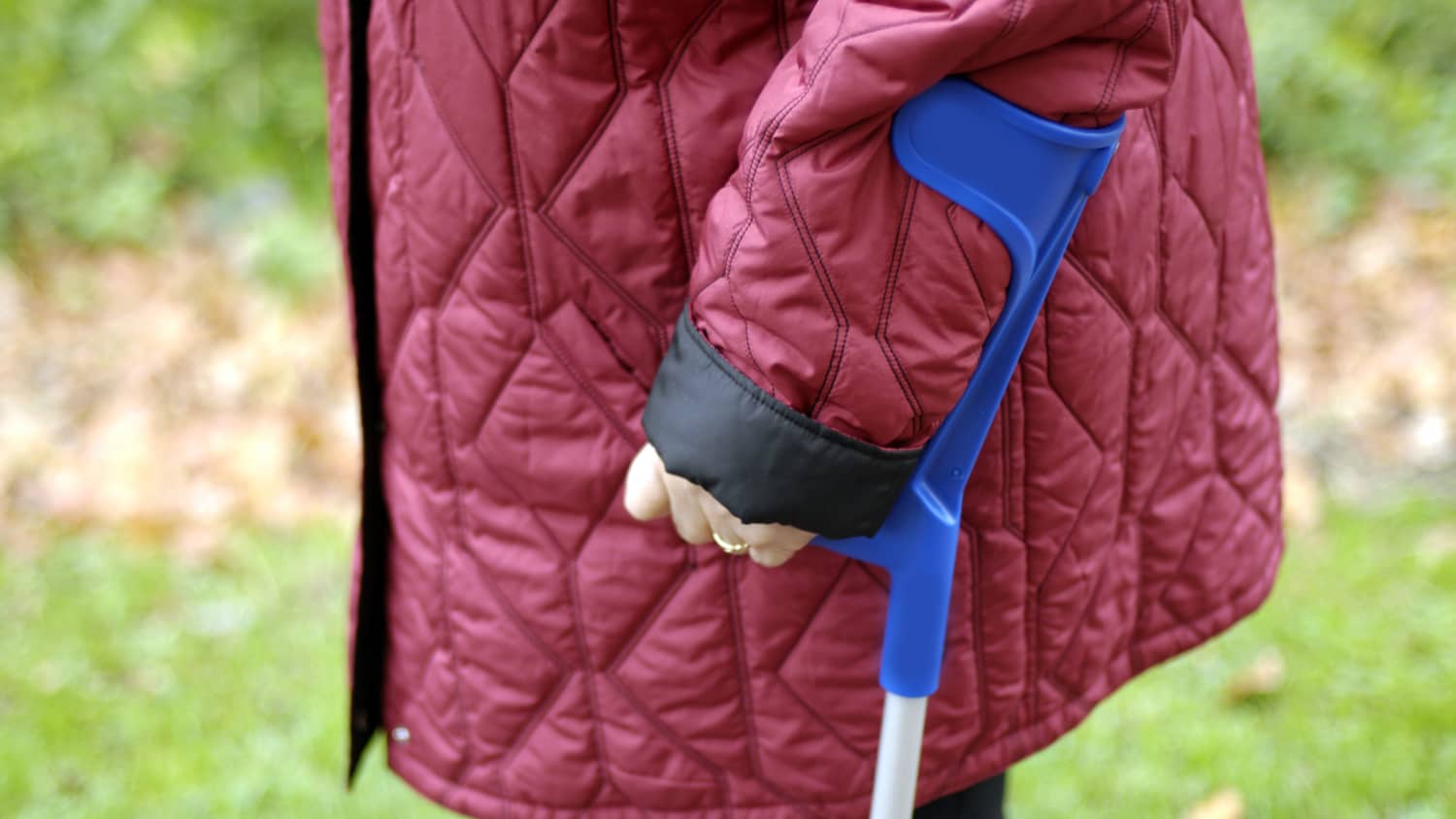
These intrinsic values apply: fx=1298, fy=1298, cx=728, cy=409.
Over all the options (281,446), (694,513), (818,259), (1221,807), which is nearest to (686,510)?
(694,513)

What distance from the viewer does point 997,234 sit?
94cm

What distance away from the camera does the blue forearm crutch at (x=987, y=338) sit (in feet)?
2.99

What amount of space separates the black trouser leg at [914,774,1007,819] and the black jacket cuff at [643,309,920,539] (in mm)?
476

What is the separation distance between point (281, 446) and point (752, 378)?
299 centimetres

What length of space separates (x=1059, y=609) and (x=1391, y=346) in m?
2.96

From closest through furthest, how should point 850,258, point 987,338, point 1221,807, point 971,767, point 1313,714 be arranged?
point 850,258 < point 987,338 < point 971,767 < point 1221,807 < point 1313,714

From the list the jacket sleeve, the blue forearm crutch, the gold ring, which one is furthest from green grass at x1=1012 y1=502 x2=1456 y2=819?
the jacket sleeve

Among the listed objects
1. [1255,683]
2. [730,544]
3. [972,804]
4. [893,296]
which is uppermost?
[893,296]

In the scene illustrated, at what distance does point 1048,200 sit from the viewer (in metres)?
0.95

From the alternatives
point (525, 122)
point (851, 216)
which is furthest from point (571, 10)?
point (851, 216)

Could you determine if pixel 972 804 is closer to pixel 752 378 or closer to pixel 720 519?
pixel 720 519

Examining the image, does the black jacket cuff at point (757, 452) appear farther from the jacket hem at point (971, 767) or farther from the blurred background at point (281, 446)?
the blurred background at point (281, 446)

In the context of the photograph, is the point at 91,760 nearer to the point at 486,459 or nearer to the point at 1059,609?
the point at 486,459

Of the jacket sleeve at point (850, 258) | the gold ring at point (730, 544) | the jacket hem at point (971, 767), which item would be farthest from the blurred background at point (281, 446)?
the jacket sleeve at point (850, 258)
